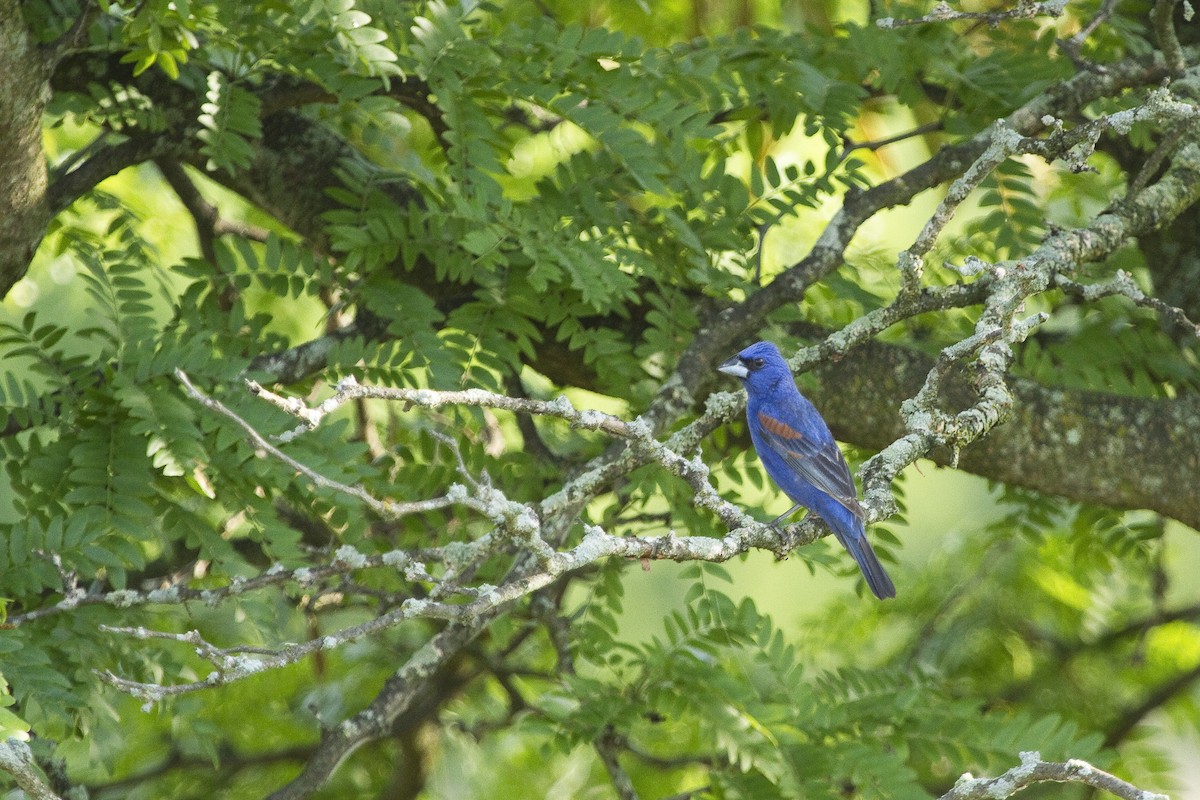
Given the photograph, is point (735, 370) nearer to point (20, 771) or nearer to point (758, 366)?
point (758, 366)

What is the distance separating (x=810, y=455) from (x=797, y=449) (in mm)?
50

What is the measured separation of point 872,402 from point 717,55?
4.70 feet

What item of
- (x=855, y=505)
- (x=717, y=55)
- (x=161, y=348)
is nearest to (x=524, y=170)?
(x=717, y=55)

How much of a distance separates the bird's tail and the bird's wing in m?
0.09

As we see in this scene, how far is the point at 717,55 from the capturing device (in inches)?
174

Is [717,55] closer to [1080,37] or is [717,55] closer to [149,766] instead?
[1080,37]

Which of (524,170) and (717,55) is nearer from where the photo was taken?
(717,55)

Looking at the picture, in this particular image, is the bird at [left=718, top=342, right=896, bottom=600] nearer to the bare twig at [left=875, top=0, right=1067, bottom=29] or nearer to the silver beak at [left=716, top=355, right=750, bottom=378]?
the silver beak at [left=716, top=355, right=750, bottom=378]

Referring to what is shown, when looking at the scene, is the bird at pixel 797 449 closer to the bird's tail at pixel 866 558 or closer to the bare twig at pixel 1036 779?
the bird's tail at pixel 866 558

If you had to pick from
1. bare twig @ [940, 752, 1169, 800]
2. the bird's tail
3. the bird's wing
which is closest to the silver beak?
the bird's wing

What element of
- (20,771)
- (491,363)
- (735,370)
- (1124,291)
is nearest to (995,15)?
(1124,291)

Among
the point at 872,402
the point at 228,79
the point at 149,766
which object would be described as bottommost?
the point at 149,766

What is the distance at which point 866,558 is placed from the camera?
396cm

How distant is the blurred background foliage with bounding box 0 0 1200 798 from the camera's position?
3.69 metres
